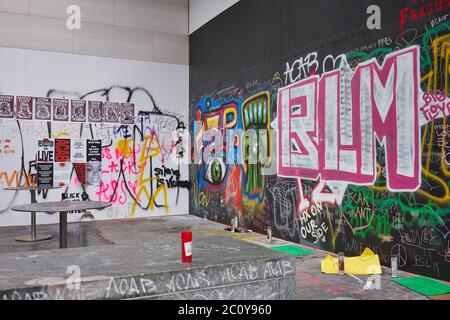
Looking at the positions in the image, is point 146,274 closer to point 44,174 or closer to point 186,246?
point 186,246

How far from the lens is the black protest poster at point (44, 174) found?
7992 mm

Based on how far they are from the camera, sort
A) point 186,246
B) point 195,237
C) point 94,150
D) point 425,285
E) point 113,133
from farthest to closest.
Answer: point 113,133 < point 94,150 < point 195,237 < point 425,285 < point 186,246

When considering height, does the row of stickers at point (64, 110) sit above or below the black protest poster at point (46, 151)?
above

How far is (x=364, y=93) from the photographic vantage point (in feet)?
15.8

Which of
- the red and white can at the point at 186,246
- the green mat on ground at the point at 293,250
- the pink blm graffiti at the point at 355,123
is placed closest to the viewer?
the red and white can at the point at 186,246

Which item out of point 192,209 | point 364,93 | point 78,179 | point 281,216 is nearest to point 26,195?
point 78,179

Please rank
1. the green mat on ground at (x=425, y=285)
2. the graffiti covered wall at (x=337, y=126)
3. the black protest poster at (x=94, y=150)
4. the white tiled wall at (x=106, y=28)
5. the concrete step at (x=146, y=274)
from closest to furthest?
the concrete step at (x=146, y=274) < the green mat on ground at (x=425, y=285) < the graffiti covered wall at (x=337, y=126) < the white tiled wall at (x=106, y=28) < the black protest poster at (x=94, y=150)

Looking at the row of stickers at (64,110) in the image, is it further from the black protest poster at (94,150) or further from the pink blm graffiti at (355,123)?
the pink blm graffiti at (355,123)

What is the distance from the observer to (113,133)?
8.61 meters

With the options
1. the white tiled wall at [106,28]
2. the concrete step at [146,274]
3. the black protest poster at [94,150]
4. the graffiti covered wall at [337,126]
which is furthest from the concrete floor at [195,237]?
the white tiled wall at [106,28]

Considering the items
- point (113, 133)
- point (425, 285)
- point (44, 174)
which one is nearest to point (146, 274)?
point (425, 285)

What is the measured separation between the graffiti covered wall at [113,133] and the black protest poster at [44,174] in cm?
10

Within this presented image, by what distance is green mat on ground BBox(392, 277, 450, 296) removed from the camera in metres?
3.62

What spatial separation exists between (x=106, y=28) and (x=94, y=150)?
2.46 metres
